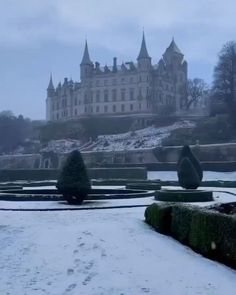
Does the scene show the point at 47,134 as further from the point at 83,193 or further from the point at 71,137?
the point at 83,193

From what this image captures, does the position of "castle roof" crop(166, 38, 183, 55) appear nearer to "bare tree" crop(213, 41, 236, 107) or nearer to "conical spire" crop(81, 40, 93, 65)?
"conical spire" crop(81, 40, 93, 65)

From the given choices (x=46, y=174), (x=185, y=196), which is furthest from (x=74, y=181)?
(x=46, y=174)

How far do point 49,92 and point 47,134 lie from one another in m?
21.6

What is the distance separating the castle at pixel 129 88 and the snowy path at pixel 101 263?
79129 mm

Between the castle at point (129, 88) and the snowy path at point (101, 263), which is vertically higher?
the castle at point (129, 88)

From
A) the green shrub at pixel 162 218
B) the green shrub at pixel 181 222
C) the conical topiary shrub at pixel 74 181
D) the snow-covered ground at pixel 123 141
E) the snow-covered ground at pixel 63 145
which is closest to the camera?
the green shrub at pixel 181 222

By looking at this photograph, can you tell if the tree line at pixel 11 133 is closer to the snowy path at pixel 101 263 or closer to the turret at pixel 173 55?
the turret at pixel 173 55

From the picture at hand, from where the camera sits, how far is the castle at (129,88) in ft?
312

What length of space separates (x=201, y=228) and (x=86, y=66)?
94.4 meters

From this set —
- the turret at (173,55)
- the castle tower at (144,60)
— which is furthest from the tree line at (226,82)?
the turret at (173,55)

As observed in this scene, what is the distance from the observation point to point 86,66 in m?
102

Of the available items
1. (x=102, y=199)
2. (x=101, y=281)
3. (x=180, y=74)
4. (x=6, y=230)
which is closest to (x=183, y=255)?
(x=101, y=281)

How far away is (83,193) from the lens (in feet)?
58.1

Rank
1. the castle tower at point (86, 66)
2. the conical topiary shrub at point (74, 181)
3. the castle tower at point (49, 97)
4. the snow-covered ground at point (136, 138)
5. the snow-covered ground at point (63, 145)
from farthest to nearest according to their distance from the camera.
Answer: the castle tower at point (49, 97) → the castle tower at point (86, 66) → the snow-covered ground at point (63, 145) → the snow-covered ground at point (136, 138) → the conical topiary shrub at point (74, 181)
